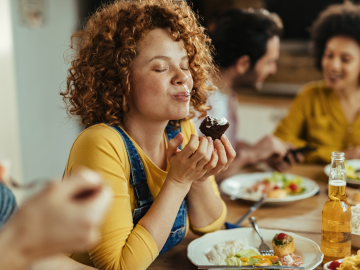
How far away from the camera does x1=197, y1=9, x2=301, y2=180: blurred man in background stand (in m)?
2.01

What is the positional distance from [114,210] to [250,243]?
0.45m

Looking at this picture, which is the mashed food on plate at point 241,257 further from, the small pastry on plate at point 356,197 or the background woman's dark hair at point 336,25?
the background woman's dark hair at point 336,25

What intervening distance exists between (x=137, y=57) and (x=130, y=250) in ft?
1.78

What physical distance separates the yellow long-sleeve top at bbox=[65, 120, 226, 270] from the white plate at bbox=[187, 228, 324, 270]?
14 cm

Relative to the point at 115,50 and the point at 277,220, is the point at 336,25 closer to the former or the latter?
the point at 277,220

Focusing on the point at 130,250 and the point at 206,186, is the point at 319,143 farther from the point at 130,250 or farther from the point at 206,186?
the point at 130,250

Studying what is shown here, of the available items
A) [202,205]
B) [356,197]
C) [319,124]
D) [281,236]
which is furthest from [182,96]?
[319,124]

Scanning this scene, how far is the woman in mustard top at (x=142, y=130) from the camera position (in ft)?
3.20

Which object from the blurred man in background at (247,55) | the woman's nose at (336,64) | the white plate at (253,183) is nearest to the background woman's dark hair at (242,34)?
the blurred man in background at (247,55)

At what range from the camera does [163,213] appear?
Answer: 0.99m

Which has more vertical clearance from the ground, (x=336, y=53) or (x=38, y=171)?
(x=336, y=53)

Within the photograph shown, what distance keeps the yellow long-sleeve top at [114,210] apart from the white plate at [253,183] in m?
0.65

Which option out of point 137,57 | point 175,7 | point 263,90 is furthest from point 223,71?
point 263,90

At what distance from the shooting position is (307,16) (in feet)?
13.5
